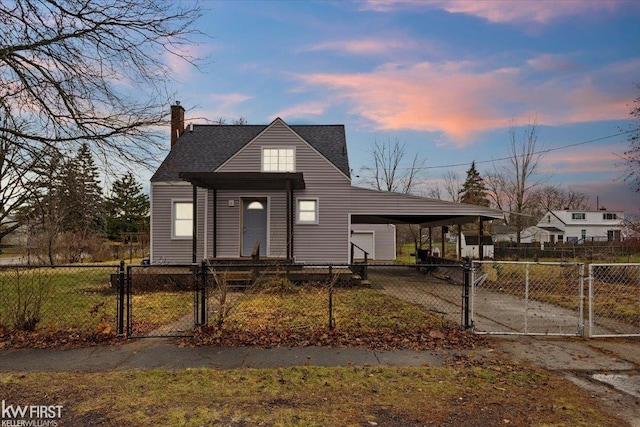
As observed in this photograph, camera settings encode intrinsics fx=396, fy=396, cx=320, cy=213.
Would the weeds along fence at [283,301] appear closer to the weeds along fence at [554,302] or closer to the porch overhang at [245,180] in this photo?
the weeds along fence at [554,302]

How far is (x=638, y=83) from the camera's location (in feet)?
59.5

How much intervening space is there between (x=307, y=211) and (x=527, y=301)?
887 centimetres

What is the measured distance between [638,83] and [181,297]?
70.3 ft

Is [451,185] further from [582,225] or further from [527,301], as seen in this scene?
[527,301]

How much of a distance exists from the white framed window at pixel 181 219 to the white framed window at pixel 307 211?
162 inches

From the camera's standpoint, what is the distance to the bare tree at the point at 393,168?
118ft

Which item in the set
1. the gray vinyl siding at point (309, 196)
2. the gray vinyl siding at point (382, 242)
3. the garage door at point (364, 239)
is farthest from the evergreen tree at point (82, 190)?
the gray vinyl siding at point (382, 242)

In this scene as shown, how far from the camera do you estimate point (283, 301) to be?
31.2 ft

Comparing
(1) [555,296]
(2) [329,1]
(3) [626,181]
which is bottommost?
(1) [555,296]

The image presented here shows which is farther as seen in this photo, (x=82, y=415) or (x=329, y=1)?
(x=329, y=1)

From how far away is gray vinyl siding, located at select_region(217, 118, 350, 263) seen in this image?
577 inches

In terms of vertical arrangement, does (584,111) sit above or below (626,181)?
above

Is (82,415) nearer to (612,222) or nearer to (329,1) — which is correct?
(329,1)

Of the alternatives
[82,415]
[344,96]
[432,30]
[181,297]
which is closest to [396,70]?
[432,30]
